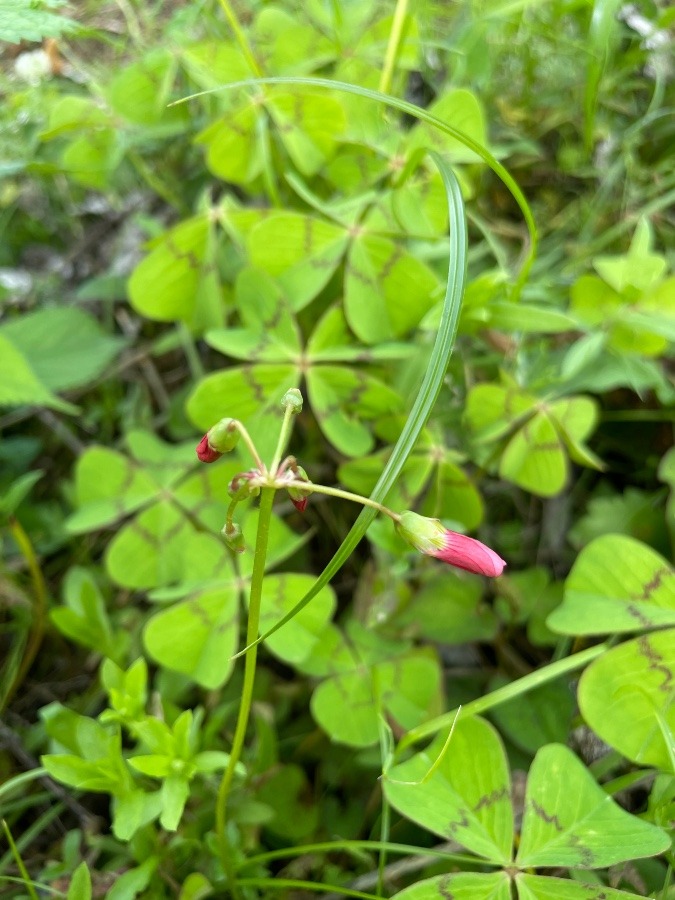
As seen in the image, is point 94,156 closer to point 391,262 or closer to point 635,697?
point 391,262

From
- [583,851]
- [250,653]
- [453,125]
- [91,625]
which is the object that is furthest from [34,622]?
[453,125]

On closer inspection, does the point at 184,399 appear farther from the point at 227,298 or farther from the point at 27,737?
the point at 27,737

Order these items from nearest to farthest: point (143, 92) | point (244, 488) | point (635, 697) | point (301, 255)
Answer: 1. point (244, 488)
2. point (635, 697)
3. point (301, 255)
4. point (143, 92)

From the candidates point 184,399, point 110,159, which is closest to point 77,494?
point 184,399

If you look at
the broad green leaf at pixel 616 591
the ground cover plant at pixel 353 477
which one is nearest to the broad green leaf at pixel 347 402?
the ground cover plant at pixel 353 477

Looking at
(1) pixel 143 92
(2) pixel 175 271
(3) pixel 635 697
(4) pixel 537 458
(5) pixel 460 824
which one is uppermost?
(1) pixel 143 92

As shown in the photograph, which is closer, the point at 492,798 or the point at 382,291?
the point at 492,798

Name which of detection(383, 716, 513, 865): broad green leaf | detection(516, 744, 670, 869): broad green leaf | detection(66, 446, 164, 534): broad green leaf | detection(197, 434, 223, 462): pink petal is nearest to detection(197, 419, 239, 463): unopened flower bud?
detection(197, 434, 223, 462): pink petal
